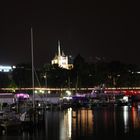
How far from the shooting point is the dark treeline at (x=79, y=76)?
6225 inches

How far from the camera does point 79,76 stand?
173 m

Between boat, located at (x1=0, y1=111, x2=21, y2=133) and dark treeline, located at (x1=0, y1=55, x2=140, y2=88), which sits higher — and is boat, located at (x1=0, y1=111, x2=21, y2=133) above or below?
below

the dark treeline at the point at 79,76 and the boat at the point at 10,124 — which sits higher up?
the dark treeline at the point at 79,76

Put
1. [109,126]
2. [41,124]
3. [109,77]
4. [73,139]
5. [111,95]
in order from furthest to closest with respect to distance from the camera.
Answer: [109,77]
[111,95]
[109,126]
[41,124]
[73,139]

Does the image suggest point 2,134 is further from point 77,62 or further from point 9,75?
Result: point 77,62

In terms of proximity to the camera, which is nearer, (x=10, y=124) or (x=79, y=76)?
(x=10, y=124)

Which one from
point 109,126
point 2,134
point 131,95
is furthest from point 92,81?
point 2,134

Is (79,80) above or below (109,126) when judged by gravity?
above

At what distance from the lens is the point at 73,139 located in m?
48.7

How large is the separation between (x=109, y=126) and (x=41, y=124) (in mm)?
8606

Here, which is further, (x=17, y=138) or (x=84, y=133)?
(x=84, y=133)

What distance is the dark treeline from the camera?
158 metres

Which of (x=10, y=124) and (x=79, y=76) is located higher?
(x=79, y=76)

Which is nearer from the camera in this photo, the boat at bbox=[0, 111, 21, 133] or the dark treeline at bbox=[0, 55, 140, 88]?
the boat at bbox=[0, 111, 21, 133]
